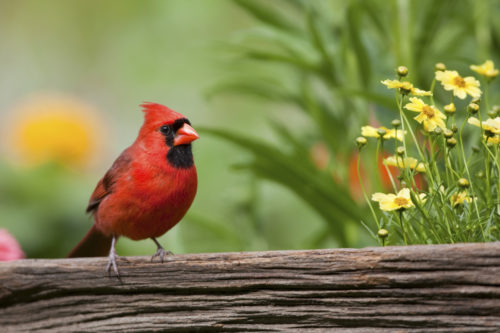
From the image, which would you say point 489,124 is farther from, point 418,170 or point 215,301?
point 215,301

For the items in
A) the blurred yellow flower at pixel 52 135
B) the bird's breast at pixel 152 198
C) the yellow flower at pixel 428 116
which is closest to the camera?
the yellow flower at pixel 428 116

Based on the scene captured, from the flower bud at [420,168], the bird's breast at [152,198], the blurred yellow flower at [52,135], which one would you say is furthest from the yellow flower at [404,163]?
the blurred yellow flower at [52,135]

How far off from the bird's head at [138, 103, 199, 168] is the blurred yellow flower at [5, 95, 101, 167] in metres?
1.90

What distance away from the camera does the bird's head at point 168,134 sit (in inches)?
64.8

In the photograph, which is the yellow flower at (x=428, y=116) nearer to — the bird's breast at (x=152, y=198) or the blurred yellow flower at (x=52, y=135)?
the bird's breast at (x=152, y=198)

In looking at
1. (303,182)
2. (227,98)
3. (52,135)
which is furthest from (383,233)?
(227,98)

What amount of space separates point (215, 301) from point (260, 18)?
1.00m

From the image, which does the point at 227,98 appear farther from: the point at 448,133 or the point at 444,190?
the point at 448,133

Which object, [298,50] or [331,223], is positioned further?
[298,50]

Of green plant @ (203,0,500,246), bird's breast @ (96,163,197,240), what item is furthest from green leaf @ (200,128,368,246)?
bird's breast @ (96,163,197,240)

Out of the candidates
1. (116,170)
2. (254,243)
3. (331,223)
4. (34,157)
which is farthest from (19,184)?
(331,223)

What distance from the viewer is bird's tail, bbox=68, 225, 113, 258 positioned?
1.86 m

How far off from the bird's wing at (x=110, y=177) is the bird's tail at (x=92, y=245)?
0.23 ft

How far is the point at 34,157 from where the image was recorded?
3488 millimetres
